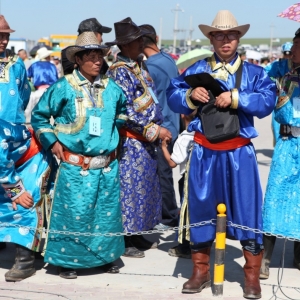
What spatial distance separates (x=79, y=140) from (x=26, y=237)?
0.90 meters

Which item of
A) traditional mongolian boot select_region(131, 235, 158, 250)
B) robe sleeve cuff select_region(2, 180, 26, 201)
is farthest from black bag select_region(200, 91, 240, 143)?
traditional mongolian boot select_region(131, 235, 158, 250)

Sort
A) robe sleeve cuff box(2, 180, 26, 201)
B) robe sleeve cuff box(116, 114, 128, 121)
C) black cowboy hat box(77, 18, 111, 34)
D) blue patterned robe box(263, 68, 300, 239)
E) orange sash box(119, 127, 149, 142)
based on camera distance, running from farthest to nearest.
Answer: black cowboy hat box(77, 18, 111, 34) → orange sash box(119, 127, 149, 142) → robe sleeve cuff box(116, 114, 128, 121) → blue patterned robe box(263, 68, 300, 239) → robe sleeve cuff box(2, 180, 26, 201)

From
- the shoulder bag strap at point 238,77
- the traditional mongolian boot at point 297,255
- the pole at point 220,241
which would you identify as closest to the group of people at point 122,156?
the shoulder bag strap at point 238,77

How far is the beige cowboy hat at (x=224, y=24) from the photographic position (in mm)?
4695

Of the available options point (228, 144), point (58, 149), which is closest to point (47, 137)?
point (58, 149)

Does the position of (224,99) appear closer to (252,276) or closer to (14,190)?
(252,276)

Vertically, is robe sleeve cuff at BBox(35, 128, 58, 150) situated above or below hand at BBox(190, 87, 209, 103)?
below

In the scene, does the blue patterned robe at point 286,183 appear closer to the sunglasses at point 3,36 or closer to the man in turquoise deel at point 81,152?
the man in turquoise deel at point 81,152

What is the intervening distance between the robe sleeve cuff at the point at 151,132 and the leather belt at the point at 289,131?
3.47 ft

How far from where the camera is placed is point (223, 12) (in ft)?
15.7

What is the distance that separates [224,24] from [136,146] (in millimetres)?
1504

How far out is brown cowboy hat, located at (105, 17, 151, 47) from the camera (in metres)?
5.69

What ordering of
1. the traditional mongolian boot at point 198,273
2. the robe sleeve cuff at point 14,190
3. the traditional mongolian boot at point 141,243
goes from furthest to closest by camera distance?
the traditional mongolian boot at point 141,243 → the robe sleeve cuff at point 14,190 → the traditional mongolian boot at point 198,273

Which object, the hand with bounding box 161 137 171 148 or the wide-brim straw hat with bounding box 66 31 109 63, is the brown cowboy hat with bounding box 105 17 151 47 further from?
the hand with bounding box 161 137 171 148
